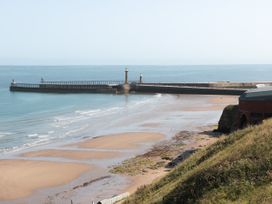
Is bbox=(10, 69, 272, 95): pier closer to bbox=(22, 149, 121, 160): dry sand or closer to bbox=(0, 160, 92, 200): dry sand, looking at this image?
bbox=(22, 149, 121, 160): dry sand

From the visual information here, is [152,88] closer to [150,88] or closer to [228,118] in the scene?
[150,88]

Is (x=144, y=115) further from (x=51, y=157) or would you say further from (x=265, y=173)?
(x=265, y=173)

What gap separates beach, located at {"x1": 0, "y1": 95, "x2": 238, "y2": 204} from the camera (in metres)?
17.9

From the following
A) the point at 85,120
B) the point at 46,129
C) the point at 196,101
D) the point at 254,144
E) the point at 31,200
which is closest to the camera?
the point at 254,144

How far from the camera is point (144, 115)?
4506 centimetres

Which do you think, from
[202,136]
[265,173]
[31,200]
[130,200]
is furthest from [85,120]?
[265,173]

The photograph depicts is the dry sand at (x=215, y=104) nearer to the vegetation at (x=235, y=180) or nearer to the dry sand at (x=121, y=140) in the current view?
the dry sand at (x=121, y=140)

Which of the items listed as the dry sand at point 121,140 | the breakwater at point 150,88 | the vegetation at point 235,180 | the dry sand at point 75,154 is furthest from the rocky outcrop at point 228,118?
the breakwater at point 150,88

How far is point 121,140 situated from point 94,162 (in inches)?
256

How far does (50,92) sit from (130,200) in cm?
7072

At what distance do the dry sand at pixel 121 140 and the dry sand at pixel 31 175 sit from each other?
15.9 feet

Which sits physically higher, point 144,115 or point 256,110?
point 256,110

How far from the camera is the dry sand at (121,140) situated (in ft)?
91.1

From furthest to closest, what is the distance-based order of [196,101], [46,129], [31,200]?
[196,101]
[46,129]
[31,200]
